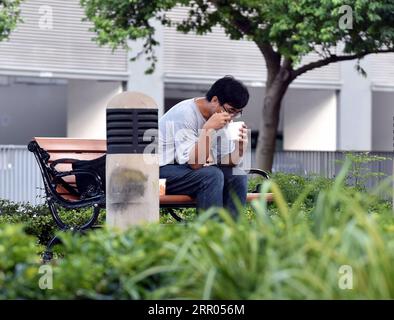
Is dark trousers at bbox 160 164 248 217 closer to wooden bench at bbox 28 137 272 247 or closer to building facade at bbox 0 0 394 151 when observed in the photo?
wooden bench at bbox 28 137 272 247

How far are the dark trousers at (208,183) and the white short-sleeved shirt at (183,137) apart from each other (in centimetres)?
10

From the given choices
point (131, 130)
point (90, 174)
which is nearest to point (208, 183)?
point (131, 130)

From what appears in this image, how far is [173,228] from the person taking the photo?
586cm

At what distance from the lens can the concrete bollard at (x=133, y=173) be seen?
837 cm

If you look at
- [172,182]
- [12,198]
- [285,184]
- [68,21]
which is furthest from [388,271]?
[68,21]

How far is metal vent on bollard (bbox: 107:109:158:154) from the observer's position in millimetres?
8688

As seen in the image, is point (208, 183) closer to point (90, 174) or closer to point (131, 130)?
point (131, 130)

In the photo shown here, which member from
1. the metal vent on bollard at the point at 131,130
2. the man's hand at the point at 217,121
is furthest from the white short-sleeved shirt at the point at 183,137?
the metal vent on bollard at the point at 131,130

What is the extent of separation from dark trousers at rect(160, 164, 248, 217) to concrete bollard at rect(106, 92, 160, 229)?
2.50 ft

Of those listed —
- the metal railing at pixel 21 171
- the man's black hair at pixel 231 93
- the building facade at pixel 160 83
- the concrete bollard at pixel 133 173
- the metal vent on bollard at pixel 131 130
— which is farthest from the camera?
the building facade at pixel 160 83

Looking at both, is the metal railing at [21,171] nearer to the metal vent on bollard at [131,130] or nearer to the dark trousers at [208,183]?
the dark trousers at [208,183]

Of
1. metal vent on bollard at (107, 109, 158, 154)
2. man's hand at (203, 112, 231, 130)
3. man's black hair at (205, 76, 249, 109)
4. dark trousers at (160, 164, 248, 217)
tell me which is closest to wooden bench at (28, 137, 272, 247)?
dark trousers at (160, 164, 248, 217)
